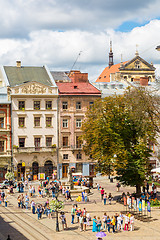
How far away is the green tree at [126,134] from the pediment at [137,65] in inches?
2706

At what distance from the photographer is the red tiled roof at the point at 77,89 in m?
→ 66.8

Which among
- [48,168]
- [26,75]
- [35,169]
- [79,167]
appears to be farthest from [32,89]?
[79,167]

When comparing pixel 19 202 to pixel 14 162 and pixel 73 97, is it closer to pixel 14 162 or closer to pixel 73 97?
pixel 14 162

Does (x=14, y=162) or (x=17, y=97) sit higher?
(x=17, y=97)

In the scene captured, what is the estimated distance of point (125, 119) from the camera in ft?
150

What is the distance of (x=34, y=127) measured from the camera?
64375mm

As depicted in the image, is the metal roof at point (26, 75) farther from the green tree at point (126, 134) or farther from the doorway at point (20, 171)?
the green tree at point (126, 134)

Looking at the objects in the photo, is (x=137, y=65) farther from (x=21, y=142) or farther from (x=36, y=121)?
(x=21, y=142)

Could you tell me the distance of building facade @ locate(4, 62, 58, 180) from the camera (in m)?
63.4

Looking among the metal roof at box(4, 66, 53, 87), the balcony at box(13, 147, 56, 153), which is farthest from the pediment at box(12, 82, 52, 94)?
the balcony at box(13, 147, 56, 153)

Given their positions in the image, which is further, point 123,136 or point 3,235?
point 123,136

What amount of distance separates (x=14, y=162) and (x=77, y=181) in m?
12.4

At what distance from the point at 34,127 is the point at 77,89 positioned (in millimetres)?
10229

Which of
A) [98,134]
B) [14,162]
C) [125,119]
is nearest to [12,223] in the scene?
[98,134]
